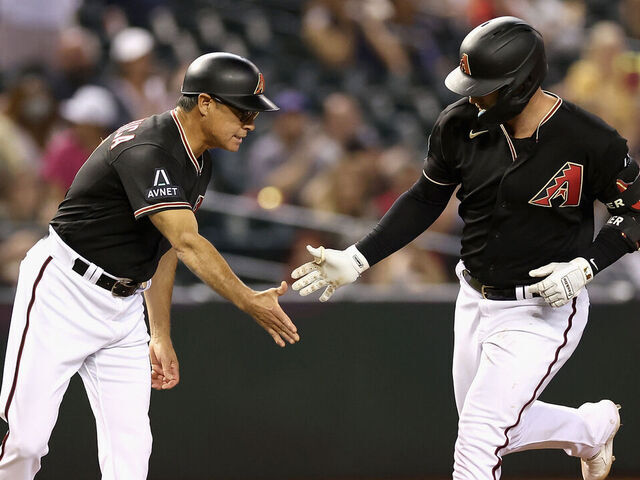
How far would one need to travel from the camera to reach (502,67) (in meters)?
3.71

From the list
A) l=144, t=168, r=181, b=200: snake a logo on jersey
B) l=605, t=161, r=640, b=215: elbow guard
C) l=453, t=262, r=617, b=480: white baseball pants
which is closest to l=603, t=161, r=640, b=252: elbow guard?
l=605, t=161, r=640, b=215: elbow guard

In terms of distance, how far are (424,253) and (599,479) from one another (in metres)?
2.56

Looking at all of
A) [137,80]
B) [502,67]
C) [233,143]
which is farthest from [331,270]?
[137,80]

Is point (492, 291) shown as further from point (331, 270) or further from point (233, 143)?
point (233, 143)

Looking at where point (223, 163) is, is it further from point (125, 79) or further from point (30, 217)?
point (30, 217)

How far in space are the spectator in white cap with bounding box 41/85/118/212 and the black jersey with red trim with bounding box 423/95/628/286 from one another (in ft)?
10.7

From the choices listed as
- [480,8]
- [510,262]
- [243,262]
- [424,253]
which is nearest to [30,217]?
[243,262]

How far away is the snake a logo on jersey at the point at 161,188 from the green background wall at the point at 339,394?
2.13 metres

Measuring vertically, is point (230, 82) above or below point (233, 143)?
above

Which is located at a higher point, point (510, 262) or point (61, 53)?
point (61, 53)

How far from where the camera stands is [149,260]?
387 centimetres

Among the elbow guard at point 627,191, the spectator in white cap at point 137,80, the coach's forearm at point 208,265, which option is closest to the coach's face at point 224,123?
the coach's forearm at point 208,265

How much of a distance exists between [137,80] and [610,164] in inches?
180

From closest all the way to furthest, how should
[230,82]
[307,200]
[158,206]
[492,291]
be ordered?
[158,206]
[230,82]
[492,291]
[307,200]
